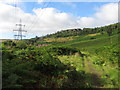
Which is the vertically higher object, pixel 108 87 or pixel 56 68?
pixel 56 68

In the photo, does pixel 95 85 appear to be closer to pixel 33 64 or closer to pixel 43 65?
pixel 43 65

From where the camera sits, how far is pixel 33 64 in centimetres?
686

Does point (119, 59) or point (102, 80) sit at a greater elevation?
point (119, 59)

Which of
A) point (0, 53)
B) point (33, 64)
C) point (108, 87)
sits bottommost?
point (108, 87)

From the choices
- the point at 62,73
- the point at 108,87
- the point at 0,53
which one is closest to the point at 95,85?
the point at 108,87

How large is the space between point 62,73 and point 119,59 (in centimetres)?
603

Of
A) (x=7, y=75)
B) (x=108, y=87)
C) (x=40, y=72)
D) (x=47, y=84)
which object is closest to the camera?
(x=7, y=75)

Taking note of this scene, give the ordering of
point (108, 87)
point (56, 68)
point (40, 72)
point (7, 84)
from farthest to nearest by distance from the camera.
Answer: point (56, 68)
point (40, 72)
point (108, 87)
point (7, 84)

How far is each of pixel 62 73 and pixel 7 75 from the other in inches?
107

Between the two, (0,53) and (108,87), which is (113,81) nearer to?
(108,87)

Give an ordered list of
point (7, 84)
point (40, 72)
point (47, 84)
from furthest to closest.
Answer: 1. point (40, 72)
2. point (47, 84)
3. point (7, 84)

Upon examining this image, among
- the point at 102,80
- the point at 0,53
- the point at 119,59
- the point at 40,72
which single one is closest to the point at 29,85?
the point at 40,72

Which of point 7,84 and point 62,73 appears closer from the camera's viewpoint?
point 7,84

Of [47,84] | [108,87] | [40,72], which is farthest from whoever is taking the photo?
[40,72]
